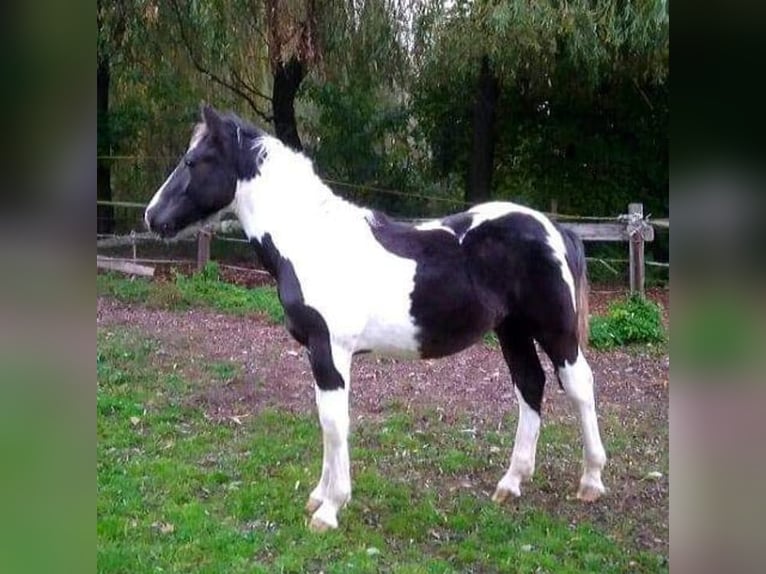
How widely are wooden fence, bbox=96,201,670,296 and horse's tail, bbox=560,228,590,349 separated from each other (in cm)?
30

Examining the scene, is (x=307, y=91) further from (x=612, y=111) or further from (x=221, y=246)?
(x=612, y=111)

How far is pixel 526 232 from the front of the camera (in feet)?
8.84

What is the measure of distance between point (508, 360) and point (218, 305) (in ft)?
4.53

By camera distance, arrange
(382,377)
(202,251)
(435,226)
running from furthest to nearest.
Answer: (382,377), (202,251), (435,226)

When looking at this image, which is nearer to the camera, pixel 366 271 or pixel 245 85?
pixel 366 271

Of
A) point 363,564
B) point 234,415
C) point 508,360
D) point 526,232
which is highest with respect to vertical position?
point 526,232

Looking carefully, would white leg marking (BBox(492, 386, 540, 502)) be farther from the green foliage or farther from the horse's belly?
the green foliage

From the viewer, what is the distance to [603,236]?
3.20 meters

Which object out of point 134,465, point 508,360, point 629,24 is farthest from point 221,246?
point 629,24

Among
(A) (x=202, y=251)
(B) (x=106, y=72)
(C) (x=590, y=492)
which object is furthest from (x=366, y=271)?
(B) (x=106, y=72)

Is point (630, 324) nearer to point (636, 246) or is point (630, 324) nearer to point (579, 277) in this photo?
point (636, 246)

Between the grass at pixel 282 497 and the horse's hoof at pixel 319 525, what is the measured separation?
3cm

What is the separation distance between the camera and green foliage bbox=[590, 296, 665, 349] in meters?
3.16

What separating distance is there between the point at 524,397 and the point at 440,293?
0.56 metres
